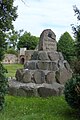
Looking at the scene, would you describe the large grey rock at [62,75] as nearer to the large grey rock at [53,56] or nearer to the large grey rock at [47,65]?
the large grey rock at [47,65]

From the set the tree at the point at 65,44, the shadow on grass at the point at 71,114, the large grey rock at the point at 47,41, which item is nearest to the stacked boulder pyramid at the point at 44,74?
the large grey rock at the point at 47,41

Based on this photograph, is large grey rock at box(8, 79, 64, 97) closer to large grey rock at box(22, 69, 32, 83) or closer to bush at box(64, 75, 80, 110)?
large grey rock at box(22, 69, 32, 83)

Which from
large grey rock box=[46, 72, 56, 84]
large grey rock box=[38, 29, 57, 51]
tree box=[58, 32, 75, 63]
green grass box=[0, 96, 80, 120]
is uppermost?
tree box=[58, 32, 75, 63]

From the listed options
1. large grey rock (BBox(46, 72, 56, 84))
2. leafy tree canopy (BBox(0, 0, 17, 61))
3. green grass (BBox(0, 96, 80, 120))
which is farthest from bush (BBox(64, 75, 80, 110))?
large grey rock (BBox(46, 72, 56, 84))

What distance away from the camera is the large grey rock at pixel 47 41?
15242 millimetres

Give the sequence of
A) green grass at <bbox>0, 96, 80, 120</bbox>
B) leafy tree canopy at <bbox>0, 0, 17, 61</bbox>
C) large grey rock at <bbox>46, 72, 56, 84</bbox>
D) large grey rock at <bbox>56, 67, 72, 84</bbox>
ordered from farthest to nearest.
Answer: large grey rock at <bbox>56, 67, 72, 84</bbox> → large grey rock at <bbox>46, 72, 56, 84</bbox> → leafy tree canopy at <bbox>0, 0, 17, 61</bbox> → green grass at <bbox>0, 96, 80, 120</bbox>

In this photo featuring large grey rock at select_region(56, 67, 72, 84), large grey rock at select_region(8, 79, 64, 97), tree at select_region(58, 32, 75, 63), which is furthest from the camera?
tree at select_region(58, 32, 75, 63)

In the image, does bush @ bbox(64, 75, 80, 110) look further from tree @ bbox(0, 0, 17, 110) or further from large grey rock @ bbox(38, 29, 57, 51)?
large grey rock @ bbox(38, 29, 57, 51)

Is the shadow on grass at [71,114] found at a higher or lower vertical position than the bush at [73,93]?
lower

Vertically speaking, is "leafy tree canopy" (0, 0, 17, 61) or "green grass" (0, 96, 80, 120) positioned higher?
"leafy tree canopy" (0, 0, 17, 61)

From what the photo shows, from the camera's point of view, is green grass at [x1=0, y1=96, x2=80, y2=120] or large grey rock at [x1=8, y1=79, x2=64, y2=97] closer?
green grass at [x1=0, y1=96, x2=80, y2=120]

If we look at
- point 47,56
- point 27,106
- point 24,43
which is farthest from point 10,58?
point 27,106

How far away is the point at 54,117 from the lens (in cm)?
827

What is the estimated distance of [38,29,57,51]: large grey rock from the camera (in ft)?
50.0
